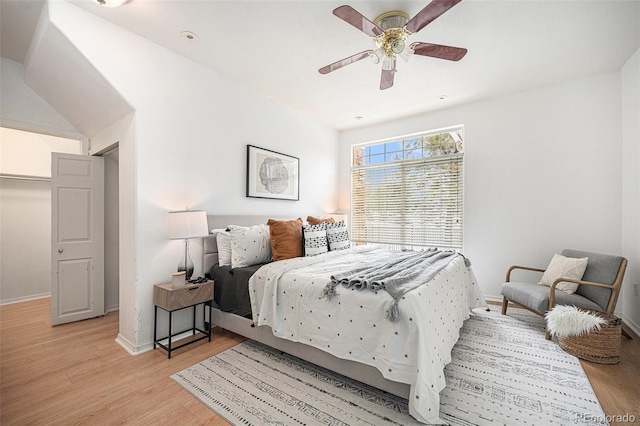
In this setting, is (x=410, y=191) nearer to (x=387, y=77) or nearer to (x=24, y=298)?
(x=387, y=77)

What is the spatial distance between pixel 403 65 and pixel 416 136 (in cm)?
180

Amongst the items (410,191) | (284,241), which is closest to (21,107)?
(284,241)

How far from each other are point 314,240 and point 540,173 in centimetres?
317

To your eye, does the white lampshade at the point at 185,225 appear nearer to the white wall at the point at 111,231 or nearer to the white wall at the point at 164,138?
the white wall at the point at 164,138

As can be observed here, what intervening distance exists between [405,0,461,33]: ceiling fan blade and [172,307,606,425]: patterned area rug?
2.58 metres

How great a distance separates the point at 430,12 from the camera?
6.16 ft

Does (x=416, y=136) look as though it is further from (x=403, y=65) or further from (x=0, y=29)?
(x=0, y=29)

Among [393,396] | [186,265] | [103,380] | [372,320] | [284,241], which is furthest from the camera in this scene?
[284,241]

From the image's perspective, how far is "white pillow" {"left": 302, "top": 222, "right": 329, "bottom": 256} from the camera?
316cm

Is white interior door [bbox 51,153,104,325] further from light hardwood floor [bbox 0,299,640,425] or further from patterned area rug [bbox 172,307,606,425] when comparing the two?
patterned area rug [bbox 172,307,606,425]

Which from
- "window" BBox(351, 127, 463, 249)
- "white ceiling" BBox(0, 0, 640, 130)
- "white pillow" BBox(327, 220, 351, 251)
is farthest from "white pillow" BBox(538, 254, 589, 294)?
"white pillow" BBox(327, 220, 351, 251)

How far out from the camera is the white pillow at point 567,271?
9.51 ft

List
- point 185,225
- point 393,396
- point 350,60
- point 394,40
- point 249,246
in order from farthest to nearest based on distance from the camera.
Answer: point 249,246
point 185,225
point 350,60
point 394,40
point 393,396

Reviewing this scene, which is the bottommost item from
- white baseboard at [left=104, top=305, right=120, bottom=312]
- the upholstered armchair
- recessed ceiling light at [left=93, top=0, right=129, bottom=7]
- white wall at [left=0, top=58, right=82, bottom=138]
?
white baseboard at [left=104, top=305, right=120, bottom=312]
